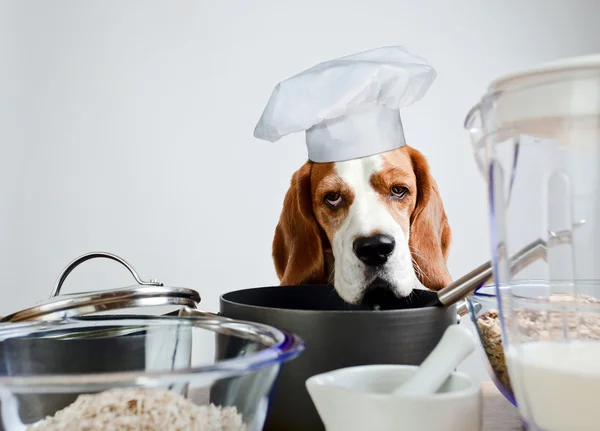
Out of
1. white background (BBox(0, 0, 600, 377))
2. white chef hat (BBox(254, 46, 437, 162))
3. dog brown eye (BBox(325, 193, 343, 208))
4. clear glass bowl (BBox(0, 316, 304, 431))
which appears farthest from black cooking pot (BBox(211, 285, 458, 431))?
white background (BBox(0, 0, 600, 377))

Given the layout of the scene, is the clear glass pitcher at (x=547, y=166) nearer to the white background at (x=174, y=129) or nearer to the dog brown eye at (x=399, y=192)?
the dog brown eye at (x=399, y=192)

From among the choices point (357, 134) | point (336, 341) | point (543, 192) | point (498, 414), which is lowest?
point (498, 414)

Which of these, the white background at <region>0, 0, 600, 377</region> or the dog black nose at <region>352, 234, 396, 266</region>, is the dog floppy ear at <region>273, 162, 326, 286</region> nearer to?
the dog black nose at <region>352, 234, 396, 266</region>

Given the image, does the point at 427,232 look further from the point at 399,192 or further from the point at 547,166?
the point at 547,166

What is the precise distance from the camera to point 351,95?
90 centimetres

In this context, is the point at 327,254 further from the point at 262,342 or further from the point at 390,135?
the point at 262,342

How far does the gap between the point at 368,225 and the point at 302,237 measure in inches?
11.0

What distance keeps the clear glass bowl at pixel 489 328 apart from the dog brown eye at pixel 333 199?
682 millimetres

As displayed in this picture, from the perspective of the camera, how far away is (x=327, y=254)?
1.36m

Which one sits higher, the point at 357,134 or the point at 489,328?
the point at 357,134

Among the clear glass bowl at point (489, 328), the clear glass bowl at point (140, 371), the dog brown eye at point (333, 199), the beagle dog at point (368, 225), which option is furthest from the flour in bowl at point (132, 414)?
the dog brown eye at point (333, 199)

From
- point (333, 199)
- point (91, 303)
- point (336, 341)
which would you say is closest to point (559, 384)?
point (336, 341)

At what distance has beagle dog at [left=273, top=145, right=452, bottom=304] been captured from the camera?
3.52 feet

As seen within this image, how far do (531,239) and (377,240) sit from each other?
0.68 meters
